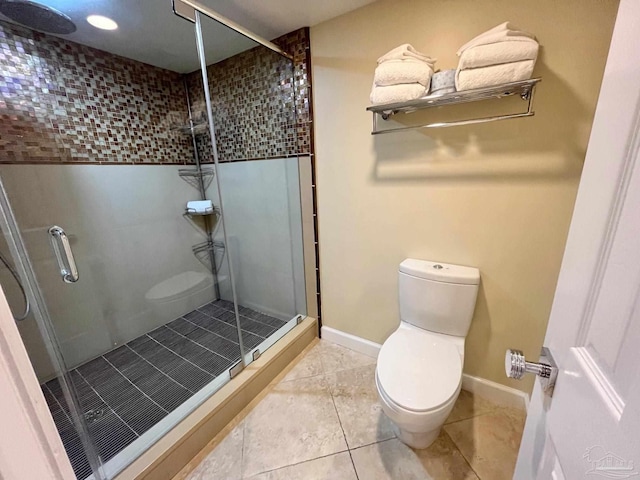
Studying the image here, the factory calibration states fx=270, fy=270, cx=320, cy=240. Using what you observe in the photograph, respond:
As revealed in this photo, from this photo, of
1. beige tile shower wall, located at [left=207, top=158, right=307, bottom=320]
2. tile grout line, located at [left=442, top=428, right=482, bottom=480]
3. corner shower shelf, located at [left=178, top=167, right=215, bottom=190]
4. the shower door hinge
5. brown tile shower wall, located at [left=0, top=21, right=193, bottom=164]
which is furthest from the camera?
corner shower shelf, located at [left=178, top=167, right=215, bottom=190]

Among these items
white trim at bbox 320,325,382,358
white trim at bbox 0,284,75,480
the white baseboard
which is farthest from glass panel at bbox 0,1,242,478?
the white baseboard

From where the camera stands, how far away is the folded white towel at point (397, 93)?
49.6 inches

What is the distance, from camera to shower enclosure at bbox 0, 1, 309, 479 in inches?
55.6

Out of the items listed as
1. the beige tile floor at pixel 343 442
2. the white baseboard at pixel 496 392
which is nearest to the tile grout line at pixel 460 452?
the beige tile floor at pixel 343 442

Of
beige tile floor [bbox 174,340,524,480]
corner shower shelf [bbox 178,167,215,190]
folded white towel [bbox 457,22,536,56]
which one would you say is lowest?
beige tile floor [bbox 174,340,524,480]

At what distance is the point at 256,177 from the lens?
2176 millimetres

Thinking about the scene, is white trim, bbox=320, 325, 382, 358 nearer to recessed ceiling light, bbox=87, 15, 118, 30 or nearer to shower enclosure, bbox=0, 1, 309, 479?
shower enclosure, bbox=0, 1, 309, 479

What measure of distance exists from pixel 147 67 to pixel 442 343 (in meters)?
2.73

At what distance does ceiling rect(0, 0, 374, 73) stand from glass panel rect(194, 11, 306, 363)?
0.37ft

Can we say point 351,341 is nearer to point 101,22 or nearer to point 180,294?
point 180,294

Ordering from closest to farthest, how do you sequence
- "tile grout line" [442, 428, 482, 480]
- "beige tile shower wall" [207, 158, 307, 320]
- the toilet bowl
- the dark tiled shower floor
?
"tile grout line" [442, 428, 482, 480] < the dark tiled shower floor < "beige tile shower wall" [207, 158, 307, 320] < the toilet bowl

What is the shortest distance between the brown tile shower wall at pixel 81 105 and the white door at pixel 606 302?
2380mm

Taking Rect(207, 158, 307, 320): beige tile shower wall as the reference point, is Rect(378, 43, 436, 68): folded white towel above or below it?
above

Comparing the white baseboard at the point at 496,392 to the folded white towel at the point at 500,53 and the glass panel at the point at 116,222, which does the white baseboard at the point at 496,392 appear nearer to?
the glass panel at the point at 116,222
